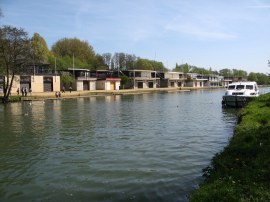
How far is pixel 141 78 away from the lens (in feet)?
410

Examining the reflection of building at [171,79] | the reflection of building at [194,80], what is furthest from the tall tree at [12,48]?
the reflection of building at [194,80]

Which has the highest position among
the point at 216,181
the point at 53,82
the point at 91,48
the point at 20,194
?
the point at 91,48

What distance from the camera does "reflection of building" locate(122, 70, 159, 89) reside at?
4801 inches

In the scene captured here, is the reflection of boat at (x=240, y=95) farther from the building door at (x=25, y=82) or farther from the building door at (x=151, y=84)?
the building door at (x=151, y=84)

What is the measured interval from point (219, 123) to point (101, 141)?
39.6 ft

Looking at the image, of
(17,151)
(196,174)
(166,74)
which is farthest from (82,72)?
(196,174)

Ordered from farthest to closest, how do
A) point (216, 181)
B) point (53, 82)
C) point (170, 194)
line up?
point (53, 82), point (170, 194), point (216, 181)

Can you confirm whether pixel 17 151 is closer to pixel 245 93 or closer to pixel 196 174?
pixel 196 174

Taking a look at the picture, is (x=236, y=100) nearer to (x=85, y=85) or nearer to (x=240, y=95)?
(x=240, y=95)

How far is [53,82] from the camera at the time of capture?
8538cm

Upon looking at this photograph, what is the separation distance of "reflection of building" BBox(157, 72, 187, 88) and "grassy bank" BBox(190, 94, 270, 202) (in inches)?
5095

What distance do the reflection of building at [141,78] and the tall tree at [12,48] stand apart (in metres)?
67.4

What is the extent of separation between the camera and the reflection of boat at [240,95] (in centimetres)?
4134

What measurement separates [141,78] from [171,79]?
2698 cm
